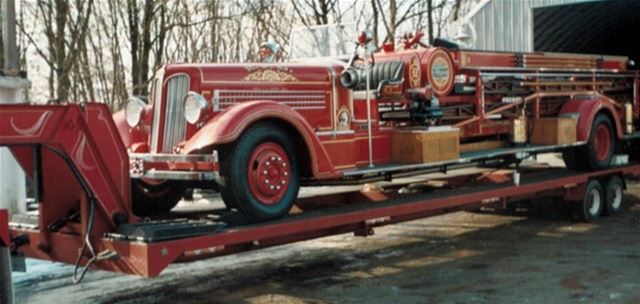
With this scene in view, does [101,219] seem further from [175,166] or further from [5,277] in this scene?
[5,277]

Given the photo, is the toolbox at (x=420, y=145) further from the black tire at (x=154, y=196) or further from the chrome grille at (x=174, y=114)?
the chrome grille at (x=174, y=114)

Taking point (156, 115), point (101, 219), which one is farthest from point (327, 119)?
point (101, 219)

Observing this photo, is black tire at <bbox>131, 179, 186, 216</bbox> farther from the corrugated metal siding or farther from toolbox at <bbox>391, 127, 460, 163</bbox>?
the corrugated metal siding

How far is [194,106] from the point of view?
22.0 ft

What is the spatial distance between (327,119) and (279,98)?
593 mm

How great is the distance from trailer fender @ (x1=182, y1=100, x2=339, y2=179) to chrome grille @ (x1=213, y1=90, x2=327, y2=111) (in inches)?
9.8

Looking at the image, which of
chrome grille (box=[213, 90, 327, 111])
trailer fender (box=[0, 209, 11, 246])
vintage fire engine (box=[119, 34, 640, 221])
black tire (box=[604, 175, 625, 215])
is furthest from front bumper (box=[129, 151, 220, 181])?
black tire (box=[604, 175, 625, 215])

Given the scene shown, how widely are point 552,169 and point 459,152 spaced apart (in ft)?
10.8

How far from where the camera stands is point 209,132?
21.5ft

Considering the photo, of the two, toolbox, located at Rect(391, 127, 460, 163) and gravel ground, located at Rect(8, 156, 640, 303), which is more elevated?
toolbox, located at Rect(391, 127, 460, 163)

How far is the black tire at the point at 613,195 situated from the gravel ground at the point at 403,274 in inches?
34.6

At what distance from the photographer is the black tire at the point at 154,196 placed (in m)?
7.73

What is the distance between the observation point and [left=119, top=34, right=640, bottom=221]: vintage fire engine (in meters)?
6.74

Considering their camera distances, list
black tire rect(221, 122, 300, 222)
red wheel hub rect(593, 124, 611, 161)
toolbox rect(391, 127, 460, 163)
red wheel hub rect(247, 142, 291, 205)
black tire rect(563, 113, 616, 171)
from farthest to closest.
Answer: red wheel hub rect(593, 124, 611, 161), black tire rect(563, 113, 616, 171), toolbox rect(391, 127, 460, 163), red wheel hub rect(247, 142, 291, 205), black tire rect(221, 122, 300, 222)
